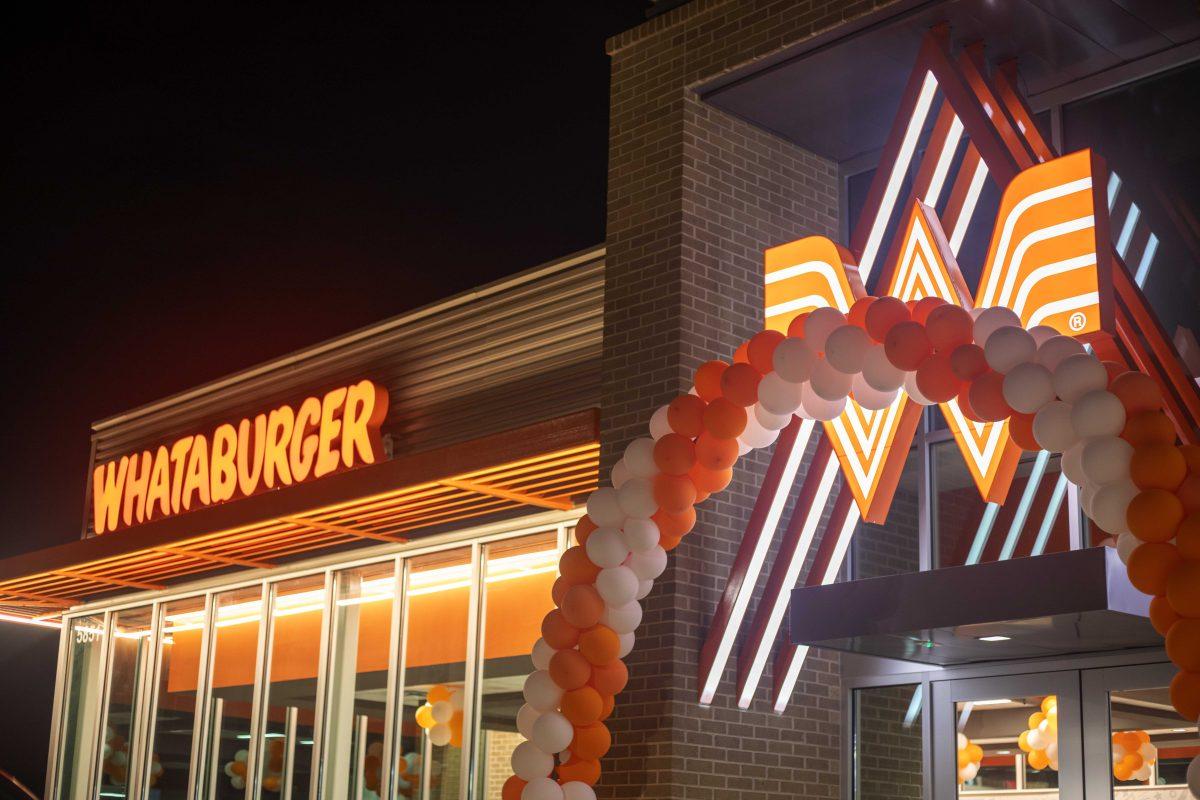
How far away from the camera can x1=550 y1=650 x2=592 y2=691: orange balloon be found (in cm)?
821

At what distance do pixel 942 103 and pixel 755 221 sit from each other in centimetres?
165

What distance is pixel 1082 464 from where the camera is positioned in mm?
6668

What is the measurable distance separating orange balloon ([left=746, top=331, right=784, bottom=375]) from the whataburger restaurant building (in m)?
0.02

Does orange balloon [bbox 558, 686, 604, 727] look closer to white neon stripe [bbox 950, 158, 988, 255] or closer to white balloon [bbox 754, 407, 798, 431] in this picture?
white balloon [bbox 754, 407, 798, 431]

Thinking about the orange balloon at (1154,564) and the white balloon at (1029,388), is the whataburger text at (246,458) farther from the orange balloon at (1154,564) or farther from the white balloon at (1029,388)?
the orange balloon at (1154,564)

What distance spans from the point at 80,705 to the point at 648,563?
12151 millimetres

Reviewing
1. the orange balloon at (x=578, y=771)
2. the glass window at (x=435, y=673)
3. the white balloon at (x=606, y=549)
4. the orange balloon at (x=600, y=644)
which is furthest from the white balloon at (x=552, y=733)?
the glass window at (x=435, y=673)

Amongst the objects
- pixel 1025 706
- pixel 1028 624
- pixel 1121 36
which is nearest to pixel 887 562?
pixel 1025 706

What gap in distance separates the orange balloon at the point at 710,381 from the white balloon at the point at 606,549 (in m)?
0.95

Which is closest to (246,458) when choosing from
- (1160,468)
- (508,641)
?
(508,641)

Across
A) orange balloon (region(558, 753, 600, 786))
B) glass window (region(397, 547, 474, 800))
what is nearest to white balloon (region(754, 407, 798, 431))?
orange balloon (region(558, 753, 600, 786))

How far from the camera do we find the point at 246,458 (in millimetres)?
14430

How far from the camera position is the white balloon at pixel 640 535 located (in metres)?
8.29

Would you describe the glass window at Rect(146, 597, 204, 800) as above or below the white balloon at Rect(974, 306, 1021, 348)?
below
